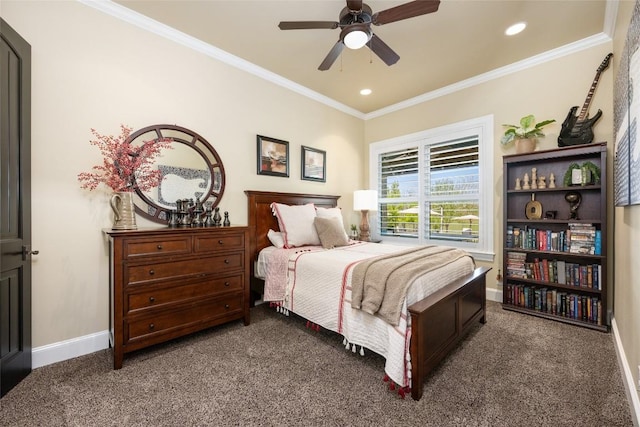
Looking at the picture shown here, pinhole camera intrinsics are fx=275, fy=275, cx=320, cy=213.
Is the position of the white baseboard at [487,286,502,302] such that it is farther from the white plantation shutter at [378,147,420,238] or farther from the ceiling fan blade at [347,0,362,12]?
the ceiling fan blade at [347,0,362,12]

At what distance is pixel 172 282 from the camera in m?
2.21

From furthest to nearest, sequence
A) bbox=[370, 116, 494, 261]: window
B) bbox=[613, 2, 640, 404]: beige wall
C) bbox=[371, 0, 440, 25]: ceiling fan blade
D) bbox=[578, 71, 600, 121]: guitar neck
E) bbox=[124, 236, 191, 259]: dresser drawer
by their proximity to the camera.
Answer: bbox=[370, 116, 494, 261]: window → bbox=[578, 71, 600, 121]: guitar neck → bbox=[124, 236, 191, 259]: dresser drawer → bbox=[371, 0, 440, 25]: ceiling fan blade → bbox=[613, 2, 640, 404]: beige wall

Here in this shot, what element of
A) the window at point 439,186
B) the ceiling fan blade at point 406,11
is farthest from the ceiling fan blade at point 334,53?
the window at point 439,186

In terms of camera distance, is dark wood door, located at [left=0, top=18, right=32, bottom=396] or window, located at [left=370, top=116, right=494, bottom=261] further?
window, located at [left=370, top=116, right=494, bottom=261]

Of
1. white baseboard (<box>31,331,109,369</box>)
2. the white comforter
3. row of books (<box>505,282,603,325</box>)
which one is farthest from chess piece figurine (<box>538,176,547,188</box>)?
white baseboard (<box>31,331,109,369</box>)

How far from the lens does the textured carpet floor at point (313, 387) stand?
4.95 feet

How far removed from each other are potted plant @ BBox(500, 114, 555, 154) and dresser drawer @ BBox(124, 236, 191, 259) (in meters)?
3.57

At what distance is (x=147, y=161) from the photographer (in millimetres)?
2473

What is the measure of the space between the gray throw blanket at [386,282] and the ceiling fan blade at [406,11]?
1809 millimetres

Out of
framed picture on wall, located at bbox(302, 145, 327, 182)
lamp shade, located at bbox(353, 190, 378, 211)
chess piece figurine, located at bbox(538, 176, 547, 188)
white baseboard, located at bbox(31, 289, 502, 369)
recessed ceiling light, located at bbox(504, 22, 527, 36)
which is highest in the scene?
recessed ceiling light, located at bbox(504, 22, 527, 36)

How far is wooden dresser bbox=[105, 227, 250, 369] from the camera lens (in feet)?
6.49

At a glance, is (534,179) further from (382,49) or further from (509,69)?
(382,49)

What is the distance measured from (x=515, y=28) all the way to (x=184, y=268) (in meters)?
3.75

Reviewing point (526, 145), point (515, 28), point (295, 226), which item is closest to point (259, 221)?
point (295, 226)
